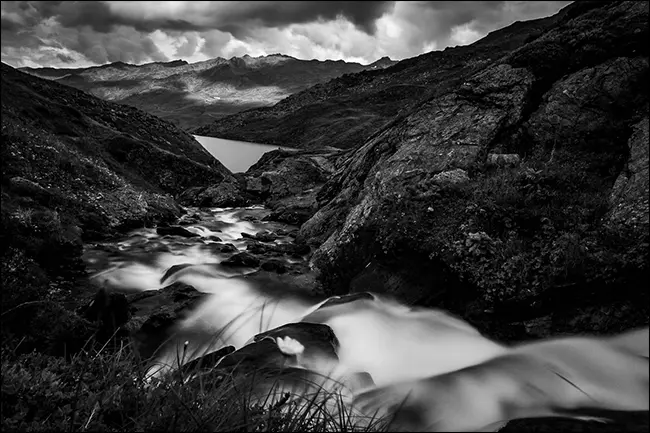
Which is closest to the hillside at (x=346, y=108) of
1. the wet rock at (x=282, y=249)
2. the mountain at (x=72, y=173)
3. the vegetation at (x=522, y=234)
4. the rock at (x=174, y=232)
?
the mountain at (x=72, y=173)

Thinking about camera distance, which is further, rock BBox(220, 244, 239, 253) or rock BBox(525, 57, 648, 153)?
Result: rock BBox(220, 244, 239, 253)

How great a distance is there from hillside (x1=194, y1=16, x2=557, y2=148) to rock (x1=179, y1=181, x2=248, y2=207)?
6522 centimetres

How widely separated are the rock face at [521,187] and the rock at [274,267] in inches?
45.1

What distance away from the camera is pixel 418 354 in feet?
26.6

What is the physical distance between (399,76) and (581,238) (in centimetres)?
18778

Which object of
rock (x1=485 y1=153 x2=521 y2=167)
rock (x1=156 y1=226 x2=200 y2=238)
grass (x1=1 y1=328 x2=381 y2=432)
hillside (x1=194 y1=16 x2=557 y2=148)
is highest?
hillside (x1=194 y1=16 x2=557 y2=148)

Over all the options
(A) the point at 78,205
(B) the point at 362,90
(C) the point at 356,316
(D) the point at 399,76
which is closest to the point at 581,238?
(C) the point at 356,316

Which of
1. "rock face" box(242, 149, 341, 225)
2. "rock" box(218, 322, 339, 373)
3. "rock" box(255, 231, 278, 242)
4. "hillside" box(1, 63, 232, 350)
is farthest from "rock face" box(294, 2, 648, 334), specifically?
"rock face" box(242, 149, 341, 225)

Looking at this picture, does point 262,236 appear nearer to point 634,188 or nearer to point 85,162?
point 85,162

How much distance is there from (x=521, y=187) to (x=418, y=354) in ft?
14.4

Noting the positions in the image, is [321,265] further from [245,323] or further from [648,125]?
[648,125]

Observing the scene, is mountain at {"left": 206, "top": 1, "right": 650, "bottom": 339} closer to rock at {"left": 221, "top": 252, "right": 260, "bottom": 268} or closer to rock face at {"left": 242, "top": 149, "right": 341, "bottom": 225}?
rock at {"left": 221, "top": 252, "right": 260, "bottom": 268}

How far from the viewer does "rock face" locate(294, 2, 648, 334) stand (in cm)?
769

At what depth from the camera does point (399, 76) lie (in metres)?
183
